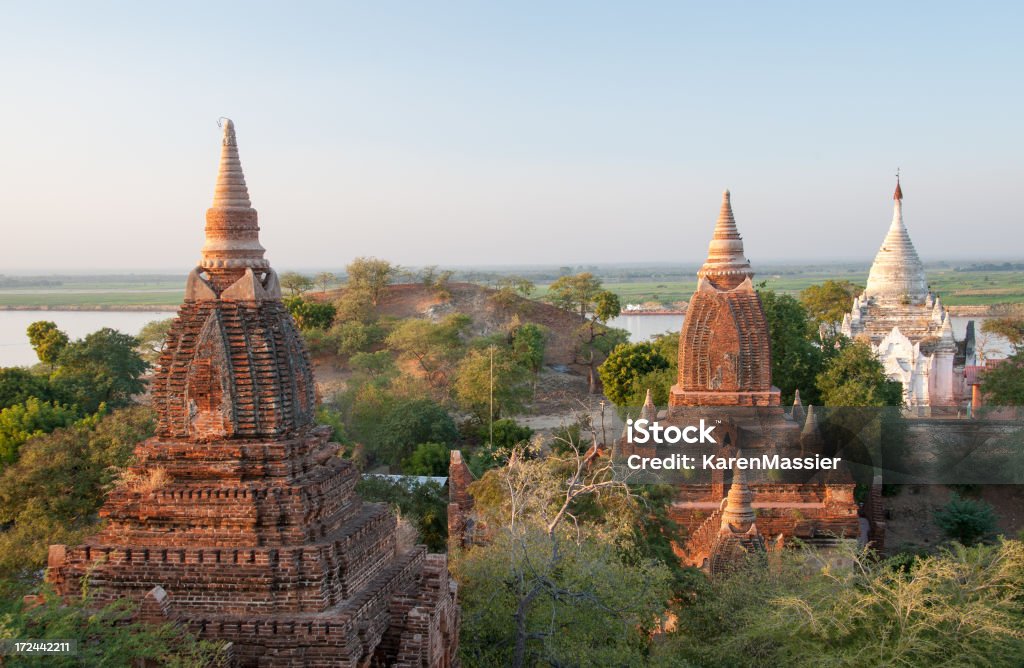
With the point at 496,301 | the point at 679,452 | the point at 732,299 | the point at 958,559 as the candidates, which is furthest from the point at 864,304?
the point at 496,301

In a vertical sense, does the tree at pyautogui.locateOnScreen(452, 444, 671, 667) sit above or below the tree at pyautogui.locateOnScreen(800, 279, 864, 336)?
below

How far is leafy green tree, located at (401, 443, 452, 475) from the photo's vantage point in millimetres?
27812

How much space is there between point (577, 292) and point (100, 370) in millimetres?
39407

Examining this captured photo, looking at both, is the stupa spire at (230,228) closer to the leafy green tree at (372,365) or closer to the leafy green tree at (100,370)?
the leafy green tree at (100,370)

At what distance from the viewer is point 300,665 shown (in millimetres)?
9117

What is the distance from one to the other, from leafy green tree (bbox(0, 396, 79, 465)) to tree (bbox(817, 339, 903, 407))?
82.6ft

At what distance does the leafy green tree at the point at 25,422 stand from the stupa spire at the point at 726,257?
20.3 metres

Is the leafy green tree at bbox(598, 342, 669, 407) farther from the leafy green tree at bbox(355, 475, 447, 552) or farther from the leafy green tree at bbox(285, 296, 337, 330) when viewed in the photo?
the leafy green tree at bbox(285, 296, 337, 330)

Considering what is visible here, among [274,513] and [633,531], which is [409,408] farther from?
[274,513]

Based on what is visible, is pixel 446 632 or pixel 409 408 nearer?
pixel 446 632

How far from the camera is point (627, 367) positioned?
39031 mm

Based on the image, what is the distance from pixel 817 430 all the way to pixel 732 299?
3.81 m

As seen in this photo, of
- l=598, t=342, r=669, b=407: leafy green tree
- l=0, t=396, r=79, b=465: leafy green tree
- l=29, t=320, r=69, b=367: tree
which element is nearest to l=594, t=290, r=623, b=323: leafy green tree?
l=598, t=342, r=669, b=407: leafy green tree

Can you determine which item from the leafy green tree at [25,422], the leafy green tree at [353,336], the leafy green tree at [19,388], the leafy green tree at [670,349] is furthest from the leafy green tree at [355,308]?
the leafy green tree at [25,422]
